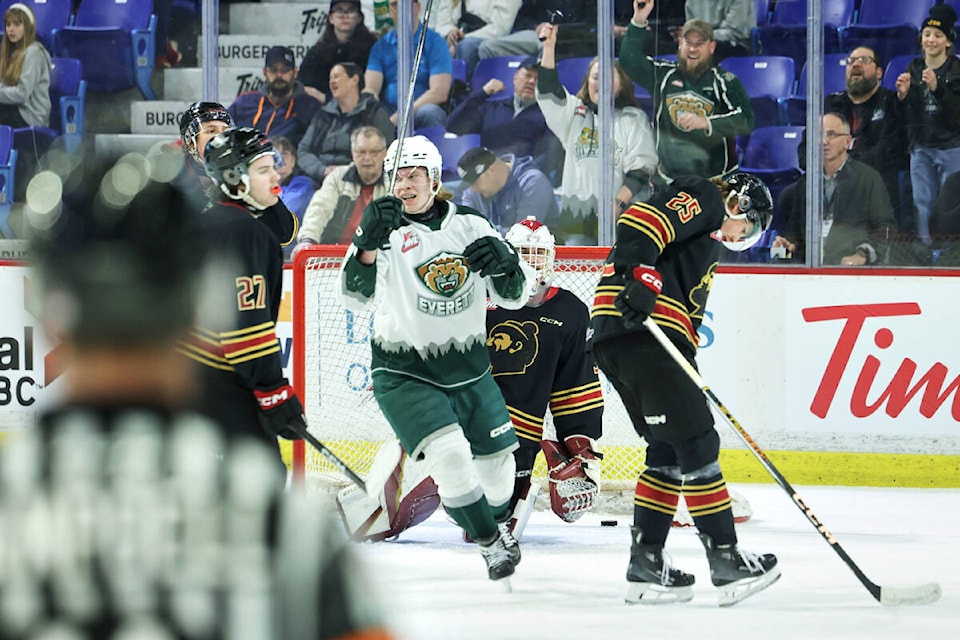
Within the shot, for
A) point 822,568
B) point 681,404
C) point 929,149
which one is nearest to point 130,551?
point 681,404

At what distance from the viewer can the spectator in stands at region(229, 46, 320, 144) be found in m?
7.25

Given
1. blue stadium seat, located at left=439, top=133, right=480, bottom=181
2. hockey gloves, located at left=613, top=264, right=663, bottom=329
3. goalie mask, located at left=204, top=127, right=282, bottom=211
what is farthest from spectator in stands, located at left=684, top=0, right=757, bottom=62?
goalie mask, located at left=204, top=127, right=282, bottom=211

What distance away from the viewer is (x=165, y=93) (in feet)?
24.5

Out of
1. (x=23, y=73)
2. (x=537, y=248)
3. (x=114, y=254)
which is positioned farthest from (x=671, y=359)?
(x=23, y=73)

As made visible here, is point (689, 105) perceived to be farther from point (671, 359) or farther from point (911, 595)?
point (911, 595)

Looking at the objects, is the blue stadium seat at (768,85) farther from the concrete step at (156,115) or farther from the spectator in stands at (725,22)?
the concrete step at (156,115)

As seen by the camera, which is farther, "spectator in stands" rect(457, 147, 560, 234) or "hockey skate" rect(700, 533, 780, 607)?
"spectator in stands" rect(457, 147, 560, 234)

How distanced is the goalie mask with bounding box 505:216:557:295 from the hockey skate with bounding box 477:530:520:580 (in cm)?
129

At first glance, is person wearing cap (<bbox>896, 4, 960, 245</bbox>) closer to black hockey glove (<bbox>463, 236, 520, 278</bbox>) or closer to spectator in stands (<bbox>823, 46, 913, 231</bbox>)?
spectator in stands (<bbox>823, 46, 913, 231</bbox>)

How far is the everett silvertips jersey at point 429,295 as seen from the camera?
4.21 m

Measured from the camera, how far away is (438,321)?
13.9ft

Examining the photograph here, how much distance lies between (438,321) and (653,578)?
38.5 inches

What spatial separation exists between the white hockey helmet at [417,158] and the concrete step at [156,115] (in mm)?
3418

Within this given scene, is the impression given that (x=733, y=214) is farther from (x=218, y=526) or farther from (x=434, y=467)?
(x=218, y=526)
